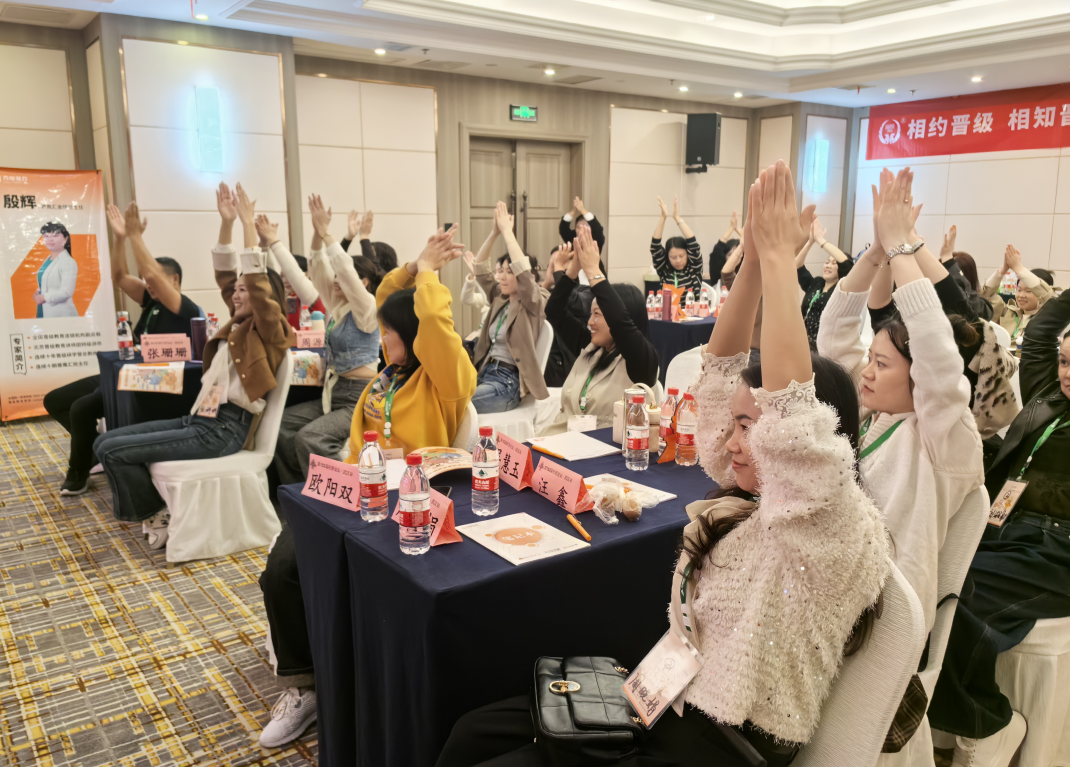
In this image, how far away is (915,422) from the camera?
179 centimetres

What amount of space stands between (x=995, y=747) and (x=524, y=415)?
229 cm

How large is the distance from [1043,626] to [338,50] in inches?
247

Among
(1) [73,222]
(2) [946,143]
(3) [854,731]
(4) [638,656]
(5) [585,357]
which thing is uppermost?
(2) [946,143]

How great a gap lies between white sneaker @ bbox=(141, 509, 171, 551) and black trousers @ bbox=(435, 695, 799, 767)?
8.45 ft

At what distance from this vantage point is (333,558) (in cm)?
182

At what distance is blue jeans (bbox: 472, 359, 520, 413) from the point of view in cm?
373

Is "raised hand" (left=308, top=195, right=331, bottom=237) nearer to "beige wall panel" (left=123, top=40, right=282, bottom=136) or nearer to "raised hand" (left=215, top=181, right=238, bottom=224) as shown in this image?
"raised hand" (left=215, top=181, right=238, bottom=224)

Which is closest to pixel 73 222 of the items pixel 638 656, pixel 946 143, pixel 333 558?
pixel 333 558

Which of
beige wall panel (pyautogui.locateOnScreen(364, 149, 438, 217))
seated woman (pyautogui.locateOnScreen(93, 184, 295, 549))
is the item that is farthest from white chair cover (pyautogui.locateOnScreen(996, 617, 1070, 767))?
beige wall panel (pyautogui.locateOnScreen(364, 149, 438, 217))

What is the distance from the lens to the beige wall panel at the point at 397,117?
275 inches

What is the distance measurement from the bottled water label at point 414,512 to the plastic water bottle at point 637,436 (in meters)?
0.77

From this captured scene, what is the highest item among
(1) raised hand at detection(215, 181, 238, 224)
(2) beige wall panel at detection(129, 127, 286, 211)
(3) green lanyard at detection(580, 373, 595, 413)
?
(2) beige wall panel at detection(129, 127, 286, 211)

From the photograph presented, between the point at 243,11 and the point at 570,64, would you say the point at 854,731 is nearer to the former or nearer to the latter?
the point at 243,11

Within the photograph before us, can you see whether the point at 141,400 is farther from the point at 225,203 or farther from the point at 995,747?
the point at 995,747
